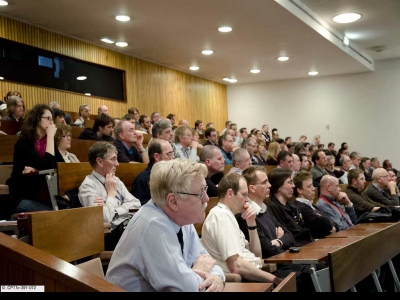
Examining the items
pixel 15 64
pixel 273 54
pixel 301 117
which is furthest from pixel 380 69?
pixel 15 64

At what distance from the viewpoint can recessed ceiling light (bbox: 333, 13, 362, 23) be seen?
27.5 feet

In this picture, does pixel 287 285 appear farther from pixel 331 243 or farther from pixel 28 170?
pixel 28 170

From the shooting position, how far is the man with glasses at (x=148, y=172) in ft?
12.2

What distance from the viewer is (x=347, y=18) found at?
8.54m

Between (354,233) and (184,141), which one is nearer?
(354,233)

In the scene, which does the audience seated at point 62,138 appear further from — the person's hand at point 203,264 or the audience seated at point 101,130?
the person's hand at point 203,264

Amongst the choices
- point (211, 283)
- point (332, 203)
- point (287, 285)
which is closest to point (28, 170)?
point (211, 283)

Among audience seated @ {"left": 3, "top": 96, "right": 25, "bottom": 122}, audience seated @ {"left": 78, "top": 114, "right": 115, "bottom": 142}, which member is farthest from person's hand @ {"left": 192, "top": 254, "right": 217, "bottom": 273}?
audience seated @ {"left": 3, "top": 96, "right": 25, "bottom": 122}

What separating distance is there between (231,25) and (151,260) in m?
6.67

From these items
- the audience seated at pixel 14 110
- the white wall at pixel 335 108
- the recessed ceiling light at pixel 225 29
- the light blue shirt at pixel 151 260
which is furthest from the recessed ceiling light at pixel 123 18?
the white wall at pixel 335 108

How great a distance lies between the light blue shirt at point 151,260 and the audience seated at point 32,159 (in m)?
1.78

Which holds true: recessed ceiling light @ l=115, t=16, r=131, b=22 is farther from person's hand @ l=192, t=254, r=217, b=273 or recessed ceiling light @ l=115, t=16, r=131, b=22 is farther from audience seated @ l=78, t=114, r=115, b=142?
person's hand @ l=192, t=254, r=217, b=273

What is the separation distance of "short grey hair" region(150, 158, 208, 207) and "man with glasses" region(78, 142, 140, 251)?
3.90ft
